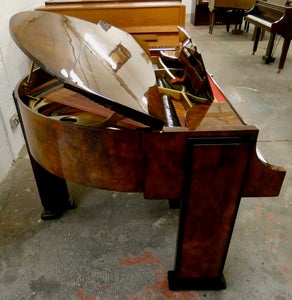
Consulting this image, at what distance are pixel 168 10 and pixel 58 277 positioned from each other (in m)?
2.47

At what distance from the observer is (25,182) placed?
2250 millimetres

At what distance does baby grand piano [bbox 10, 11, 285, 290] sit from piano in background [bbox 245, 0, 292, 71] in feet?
12.0

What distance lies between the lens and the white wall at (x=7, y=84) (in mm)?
2246

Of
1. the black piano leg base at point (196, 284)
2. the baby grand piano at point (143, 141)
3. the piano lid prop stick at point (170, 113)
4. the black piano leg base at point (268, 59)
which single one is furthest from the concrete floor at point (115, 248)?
the black piano leg base at point (268, 59)

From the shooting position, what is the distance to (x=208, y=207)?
47.0 inches

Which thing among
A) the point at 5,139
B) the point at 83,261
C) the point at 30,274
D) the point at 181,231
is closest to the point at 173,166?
the point at 181,231

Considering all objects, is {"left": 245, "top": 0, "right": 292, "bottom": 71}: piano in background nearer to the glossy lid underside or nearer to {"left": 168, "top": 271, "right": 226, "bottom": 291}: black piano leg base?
the glossy lid underside

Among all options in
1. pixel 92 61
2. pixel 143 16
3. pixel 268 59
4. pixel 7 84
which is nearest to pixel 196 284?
pixel 92 61

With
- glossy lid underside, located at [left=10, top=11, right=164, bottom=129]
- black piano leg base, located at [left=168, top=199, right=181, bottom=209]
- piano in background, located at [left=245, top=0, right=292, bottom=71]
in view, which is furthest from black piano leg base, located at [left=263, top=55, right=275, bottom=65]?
glossy lid underside, located at [left=10, top=11, right=164, bottom=129]

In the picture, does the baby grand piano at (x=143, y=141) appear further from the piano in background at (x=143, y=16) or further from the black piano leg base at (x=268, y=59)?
the black piano leg base at (x=268, y=59)

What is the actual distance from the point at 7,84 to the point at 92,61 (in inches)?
60.5

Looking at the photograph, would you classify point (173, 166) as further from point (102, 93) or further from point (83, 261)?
point (83, 261)

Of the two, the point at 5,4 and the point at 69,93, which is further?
the point at 5,4

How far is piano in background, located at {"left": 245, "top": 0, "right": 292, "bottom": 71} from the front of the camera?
4.28 metres
